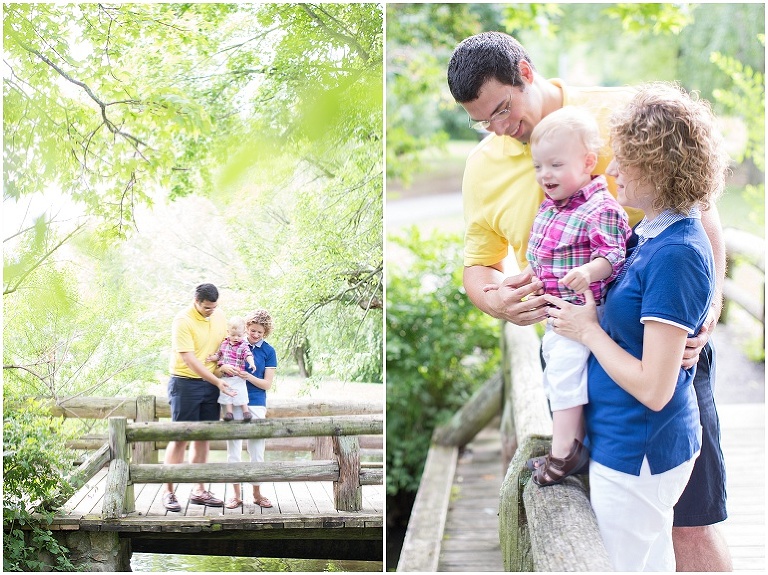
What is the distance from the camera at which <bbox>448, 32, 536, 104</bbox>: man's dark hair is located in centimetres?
185

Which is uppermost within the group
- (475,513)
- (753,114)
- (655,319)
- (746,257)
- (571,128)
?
(753,114)

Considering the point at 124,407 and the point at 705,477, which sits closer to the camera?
the point at 705,477

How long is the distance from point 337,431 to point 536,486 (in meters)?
0.82

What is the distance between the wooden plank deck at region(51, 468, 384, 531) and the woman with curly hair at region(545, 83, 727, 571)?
3.22 ft

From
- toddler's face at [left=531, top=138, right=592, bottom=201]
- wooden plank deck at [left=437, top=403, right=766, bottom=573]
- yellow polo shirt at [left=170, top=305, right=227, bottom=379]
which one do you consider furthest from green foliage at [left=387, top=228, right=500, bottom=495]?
toddler's face at [left=531, top=138, right=592, bottom=201]

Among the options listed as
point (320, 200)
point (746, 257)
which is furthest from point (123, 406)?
point (746, 257)

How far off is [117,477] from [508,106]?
1604 mm

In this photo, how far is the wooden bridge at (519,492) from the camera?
65.5 inches

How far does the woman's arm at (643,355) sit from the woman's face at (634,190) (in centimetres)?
21

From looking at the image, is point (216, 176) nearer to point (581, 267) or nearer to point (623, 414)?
point (581, 267)

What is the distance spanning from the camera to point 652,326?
5.08ft

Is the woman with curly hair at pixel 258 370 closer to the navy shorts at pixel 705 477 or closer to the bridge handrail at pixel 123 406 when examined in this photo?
the bridge handrail at pixel 123 406

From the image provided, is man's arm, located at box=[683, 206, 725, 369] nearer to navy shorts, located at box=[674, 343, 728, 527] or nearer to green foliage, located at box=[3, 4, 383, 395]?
navy shorts, located at box=[674, 343, 728, 527]

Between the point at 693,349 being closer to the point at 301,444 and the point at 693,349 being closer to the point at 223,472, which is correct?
the point at 301,444
